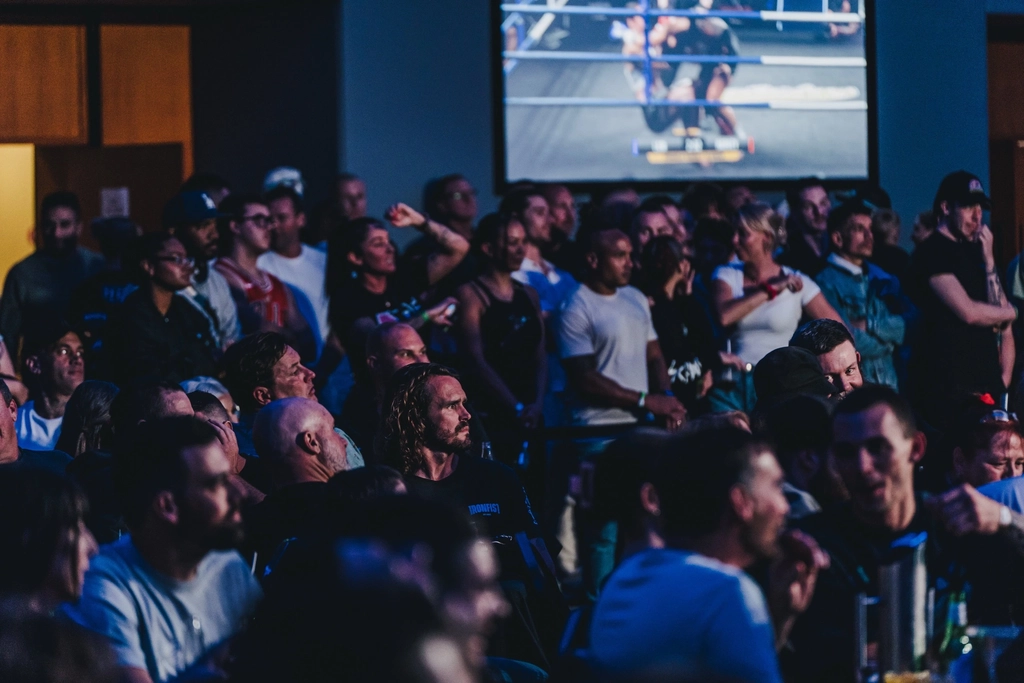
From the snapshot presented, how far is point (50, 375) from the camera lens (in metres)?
6.31

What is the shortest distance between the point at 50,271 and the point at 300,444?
4257 millimetres

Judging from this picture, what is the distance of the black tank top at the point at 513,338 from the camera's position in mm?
6922

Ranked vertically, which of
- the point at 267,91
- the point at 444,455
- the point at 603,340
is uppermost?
the point at 267,91

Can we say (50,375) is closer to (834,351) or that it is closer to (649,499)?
(834,351)

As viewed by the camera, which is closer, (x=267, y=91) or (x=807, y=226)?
(x=807, y=226)

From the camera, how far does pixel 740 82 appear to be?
10344mm

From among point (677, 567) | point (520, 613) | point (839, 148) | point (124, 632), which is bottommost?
point (520, 613)

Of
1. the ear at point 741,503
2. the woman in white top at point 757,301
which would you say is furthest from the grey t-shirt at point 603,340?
the ear at point 741,503

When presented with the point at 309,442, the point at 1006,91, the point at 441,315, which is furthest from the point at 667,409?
the point at 1006,91

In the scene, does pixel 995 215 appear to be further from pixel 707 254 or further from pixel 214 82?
pixel 214 82

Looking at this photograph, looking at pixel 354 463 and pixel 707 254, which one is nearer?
pixel 354 463

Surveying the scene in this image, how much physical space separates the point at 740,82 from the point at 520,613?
22.0 ft

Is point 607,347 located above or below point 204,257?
below

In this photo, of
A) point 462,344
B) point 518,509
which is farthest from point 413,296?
point 518,509
